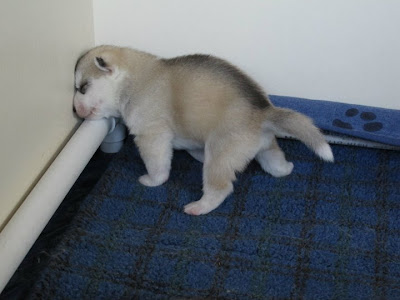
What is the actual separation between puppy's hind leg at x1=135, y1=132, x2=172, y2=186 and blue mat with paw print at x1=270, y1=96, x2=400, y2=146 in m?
0.43

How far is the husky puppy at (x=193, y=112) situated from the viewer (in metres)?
1.54

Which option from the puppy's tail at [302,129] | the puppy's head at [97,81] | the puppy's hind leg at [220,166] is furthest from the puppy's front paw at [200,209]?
the puppy's head at [97,81]

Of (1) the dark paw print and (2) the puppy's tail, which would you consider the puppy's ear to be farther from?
(1) the dark paw print

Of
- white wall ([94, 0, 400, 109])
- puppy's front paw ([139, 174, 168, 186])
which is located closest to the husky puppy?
puppy's front paw ([139, 174, 168, 186])

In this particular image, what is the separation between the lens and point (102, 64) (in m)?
1.66

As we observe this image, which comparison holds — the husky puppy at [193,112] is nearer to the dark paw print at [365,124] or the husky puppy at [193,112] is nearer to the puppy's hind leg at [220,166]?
the puppy's hind leg at [220,166]

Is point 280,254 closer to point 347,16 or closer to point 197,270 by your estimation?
point 197,270

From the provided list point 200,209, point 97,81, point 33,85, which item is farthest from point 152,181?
point 33,85

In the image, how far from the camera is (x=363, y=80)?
1.85 meters

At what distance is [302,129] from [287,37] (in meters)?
0.42

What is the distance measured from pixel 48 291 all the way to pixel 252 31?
1.01 m

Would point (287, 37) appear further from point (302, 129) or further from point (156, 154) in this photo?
point (156, 154)

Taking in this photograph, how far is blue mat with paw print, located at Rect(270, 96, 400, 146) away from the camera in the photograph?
70.4 inches

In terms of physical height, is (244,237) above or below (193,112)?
below
